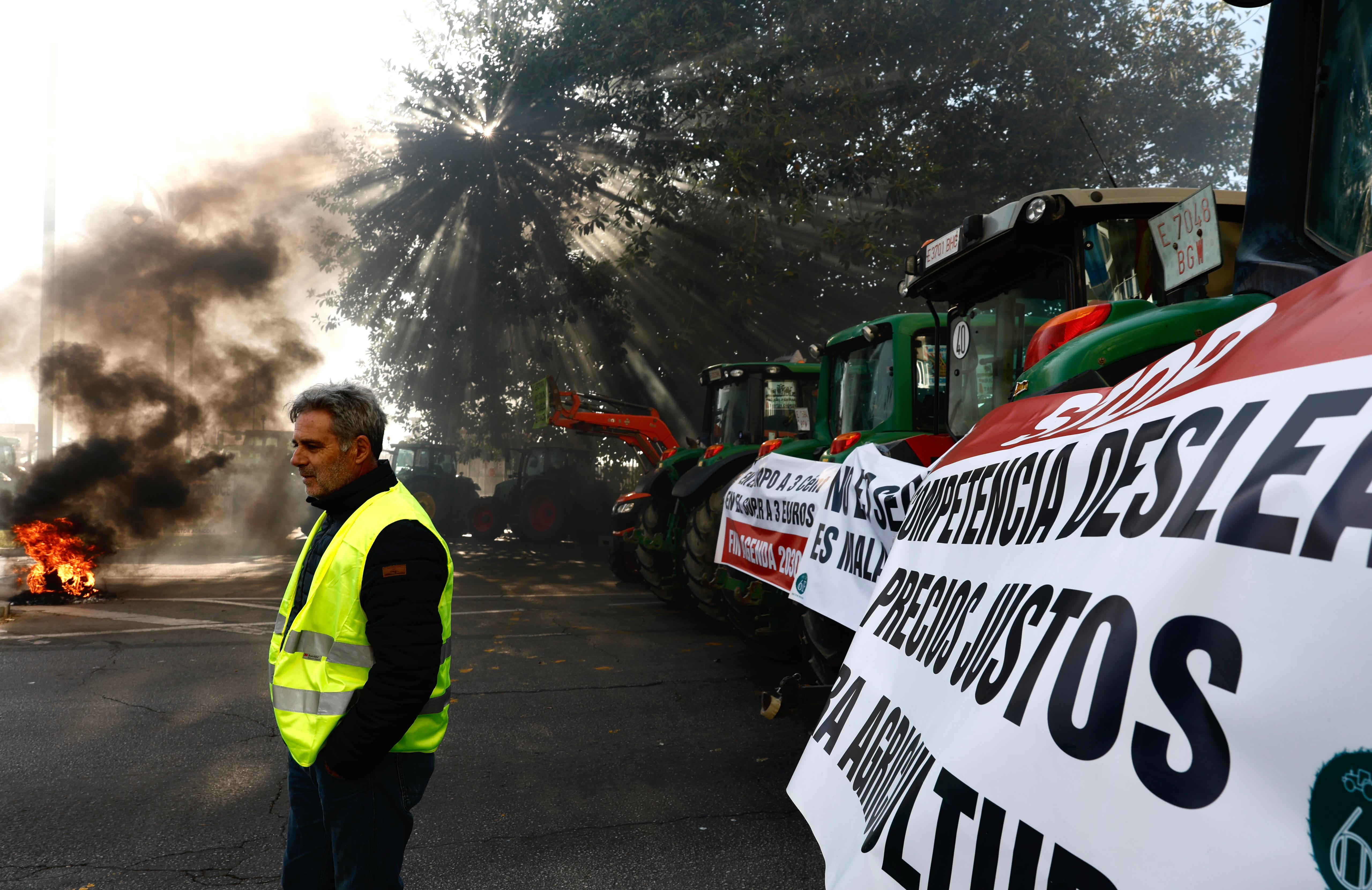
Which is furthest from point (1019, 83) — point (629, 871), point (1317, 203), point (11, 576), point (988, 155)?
point (11, 576)

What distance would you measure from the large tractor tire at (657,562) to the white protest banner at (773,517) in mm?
3991

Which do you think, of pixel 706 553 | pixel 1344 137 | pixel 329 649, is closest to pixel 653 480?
pixel 706 553

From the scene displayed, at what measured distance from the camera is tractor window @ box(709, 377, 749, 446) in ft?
35.9

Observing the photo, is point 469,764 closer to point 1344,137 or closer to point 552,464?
point 1344,137

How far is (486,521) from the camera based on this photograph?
19422mm

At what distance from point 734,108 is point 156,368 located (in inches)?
396

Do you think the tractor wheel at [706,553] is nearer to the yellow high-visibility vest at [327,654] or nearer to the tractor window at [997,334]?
the tractor window at [997,334]

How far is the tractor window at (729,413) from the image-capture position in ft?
35.9

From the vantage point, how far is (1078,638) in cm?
136

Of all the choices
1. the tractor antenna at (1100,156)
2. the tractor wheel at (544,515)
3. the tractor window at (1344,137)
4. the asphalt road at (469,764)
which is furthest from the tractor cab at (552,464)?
the tractor window at (1344,137)

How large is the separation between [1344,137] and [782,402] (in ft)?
26.9

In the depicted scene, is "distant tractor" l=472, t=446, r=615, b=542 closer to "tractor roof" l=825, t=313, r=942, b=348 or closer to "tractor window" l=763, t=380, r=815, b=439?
"tractor window" l=763, t=380, r=815, b=439

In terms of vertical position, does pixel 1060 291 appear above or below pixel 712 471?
above

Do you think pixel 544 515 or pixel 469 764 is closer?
pixel 469 764
